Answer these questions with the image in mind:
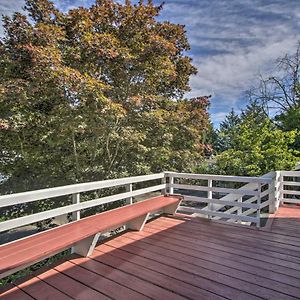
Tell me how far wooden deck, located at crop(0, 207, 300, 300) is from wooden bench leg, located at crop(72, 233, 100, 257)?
0.08 m

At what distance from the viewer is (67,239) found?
7.80 ft

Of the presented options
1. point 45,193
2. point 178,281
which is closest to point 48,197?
point 45,193

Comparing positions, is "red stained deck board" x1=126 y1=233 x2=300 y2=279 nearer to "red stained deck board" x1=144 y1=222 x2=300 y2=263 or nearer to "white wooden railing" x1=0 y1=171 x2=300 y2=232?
"red stained deck board" x1=144 y1=222 x2=300 y2=263

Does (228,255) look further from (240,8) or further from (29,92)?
(240,8)

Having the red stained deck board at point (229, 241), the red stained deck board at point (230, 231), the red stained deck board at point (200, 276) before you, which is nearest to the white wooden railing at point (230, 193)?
the red stained deck board at point (230, 231)

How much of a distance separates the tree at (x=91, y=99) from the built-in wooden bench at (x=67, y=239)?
262 centimetres

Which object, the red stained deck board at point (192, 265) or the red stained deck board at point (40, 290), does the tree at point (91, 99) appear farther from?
the red stained deck board at point (40, 290)

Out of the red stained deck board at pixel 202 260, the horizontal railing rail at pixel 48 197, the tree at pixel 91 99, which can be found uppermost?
the tree at pixel 91 99

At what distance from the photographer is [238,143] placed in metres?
7.03

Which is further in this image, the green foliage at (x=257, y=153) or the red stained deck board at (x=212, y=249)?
the green foliage at (x=257, y=153)

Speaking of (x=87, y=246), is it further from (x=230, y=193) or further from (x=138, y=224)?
(x=230, y=193)

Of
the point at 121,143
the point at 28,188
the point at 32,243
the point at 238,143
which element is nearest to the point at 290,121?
the point at 238,143

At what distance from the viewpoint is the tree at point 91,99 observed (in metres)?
5.07

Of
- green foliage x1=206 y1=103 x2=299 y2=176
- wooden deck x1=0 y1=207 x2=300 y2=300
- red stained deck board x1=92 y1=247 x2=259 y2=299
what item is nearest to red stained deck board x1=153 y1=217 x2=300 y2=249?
wooden deck x1=0 y1=207 x2=300 y2=300
